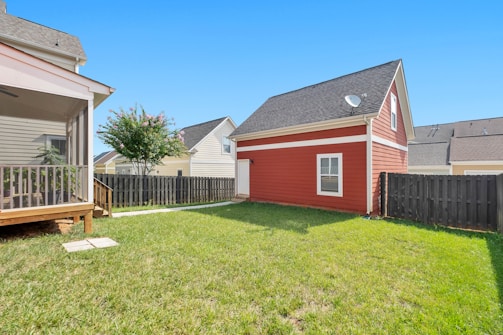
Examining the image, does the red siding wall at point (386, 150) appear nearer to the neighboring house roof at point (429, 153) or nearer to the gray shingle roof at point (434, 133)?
the neighboring house roof at point (429, 153)

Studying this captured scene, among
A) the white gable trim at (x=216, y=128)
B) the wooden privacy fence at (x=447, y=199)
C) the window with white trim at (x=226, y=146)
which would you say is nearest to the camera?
the wooden privacy fence at (x=447, y=199)

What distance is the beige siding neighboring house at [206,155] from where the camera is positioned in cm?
1873

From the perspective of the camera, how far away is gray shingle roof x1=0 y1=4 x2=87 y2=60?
8.85m

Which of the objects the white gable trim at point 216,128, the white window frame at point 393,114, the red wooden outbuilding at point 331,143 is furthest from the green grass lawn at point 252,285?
the white gable trim at point 216,128

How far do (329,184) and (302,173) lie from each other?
126 centimetres

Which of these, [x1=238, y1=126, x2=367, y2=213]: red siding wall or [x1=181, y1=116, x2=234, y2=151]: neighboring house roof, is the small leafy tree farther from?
[x1=181, y1=116, x2=234, y2=151]: neighboring house roof

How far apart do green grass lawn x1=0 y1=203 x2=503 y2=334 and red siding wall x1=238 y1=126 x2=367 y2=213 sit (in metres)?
3.41

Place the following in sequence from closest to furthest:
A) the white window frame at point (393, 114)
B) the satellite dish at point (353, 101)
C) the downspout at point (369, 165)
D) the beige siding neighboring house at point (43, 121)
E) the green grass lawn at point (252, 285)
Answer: the green grass lawn at point (252, 285)
the beige siding neighboring house at point (43, 121)
the downspout at point (369, 165)
the satellite dish at point (353, 101)
the white window frame at point (393, 114)

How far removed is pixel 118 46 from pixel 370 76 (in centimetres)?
1177

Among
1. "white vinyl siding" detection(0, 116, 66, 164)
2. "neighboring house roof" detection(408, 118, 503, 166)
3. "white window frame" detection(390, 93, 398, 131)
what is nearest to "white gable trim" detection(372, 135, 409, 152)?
"white window frame" detection(390, 93, 398, 131)

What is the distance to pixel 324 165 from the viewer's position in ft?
31.7

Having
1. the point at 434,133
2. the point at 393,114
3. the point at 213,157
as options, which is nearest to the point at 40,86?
the point at 393,114

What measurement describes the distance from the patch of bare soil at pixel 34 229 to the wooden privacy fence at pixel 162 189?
4.23 m

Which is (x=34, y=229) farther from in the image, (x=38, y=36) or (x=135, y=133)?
(x=38, y=36)
